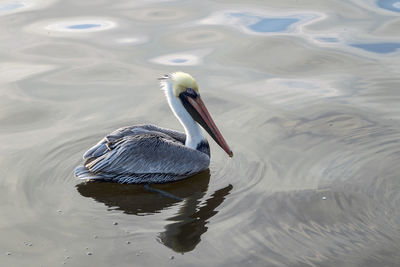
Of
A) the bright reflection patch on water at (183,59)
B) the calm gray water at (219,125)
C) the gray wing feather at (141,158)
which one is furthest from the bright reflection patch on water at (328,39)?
the gray wing feather at (141,158)

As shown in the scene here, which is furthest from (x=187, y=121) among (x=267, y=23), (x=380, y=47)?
(x=267, y=23)

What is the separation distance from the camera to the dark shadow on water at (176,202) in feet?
16.1

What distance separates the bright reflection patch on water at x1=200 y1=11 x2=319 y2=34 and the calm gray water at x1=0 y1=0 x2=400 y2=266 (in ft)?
0.13

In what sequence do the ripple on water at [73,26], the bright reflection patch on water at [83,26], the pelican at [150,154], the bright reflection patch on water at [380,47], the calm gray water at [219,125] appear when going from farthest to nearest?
the bright reflection patch on water at [83,26] → the ripple on water at [73,26] → the bright reflection patch on water at [380,47] → the pelican at [150,154] → the calm gray water at [219,125]

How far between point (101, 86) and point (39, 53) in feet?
5.21

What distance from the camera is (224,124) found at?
679 centimetres

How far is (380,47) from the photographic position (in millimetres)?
8719

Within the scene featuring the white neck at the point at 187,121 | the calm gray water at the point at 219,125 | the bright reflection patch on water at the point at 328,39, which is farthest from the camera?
the bright reflection patch on water at the point at 328,39

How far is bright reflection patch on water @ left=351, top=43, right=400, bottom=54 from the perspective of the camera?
28.1ft

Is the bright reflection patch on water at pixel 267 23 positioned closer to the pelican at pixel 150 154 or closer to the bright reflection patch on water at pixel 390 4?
the bright reflection patch on water at pixel 390 4

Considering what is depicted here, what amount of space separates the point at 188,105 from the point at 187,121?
0.56 ft

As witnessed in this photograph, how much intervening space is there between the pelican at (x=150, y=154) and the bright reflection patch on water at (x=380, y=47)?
3.50 meters

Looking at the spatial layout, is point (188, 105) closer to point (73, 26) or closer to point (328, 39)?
point (328, 39)

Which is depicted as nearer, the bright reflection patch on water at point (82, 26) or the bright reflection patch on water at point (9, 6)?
the bright reflection patch on water at point (82, 26)
